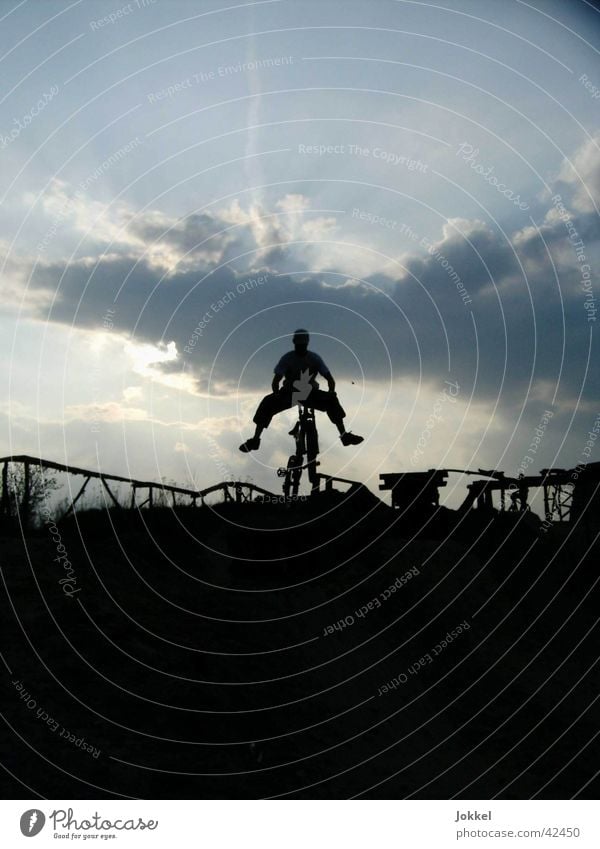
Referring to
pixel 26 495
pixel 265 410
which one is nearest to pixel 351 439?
pixel 265 410

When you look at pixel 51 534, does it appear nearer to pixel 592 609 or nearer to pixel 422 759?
pixel 422 759

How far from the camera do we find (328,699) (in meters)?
9.66

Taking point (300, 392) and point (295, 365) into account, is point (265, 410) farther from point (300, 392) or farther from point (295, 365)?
point (295, 365)

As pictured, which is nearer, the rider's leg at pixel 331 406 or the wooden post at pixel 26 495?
the wooden post at pixel 26 495

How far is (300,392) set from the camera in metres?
14.3

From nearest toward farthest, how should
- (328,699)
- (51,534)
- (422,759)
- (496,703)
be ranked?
(422,759) < (328,699) < (496,703) < (51,534)

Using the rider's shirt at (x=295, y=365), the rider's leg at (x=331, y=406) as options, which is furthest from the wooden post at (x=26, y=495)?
the rider's leg at (x=331, y=406)

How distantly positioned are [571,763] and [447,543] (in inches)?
263

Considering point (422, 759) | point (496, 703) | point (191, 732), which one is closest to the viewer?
point (191, 732)

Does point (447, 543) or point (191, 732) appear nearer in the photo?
point (191, 732)

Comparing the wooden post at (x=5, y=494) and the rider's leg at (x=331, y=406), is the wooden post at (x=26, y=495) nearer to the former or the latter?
the wooden post at (x=5, y=494)

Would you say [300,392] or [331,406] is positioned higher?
[300,392]

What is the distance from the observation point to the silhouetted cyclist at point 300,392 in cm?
1414

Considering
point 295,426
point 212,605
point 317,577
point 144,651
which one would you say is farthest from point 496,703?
point 295,426
